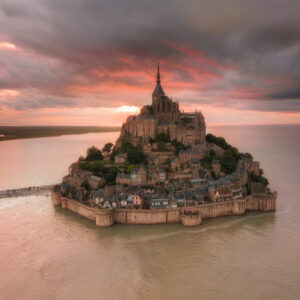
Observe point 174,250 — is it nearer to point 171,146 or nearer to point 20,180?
point 171,146

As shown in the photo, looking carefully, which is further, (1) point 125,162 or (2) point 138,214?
(1) point 125,162

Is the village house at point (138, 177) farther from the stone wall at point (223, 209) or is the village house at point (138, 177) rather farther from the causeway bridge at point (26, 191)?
the causeway bridge at point (26, 191)

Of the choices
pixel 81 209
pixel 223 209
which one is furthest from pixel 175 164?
pixel 81 209

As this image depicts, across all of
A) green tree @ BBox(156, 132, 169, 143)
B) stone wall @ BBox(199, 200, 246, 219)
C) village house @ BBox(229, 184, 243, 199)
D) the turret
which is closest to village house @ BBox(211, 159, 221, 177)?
village house @ BBox(229, 184, 243, 199)

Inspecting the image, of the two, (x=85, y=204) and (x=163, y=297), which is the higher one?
(x=85, y=204)

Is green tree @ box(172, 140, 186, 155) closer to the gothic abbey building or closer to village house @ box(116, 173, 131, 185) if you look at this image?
the gothic abbey building

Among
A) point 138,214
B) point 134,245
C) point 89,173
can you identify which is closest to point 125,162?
point 89,173

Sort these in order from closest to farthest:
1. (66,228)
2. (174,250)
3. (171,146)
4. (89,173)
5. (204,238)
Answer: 1. (174,250)
2. (204,238)
3. (66,228)
4. (89,173)
5. (171,146)

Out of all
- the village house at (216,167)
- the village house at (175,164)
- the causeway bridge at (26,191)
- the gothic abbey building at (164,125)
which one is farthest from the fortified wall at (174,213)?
the gothic abbey building at (164,125)
